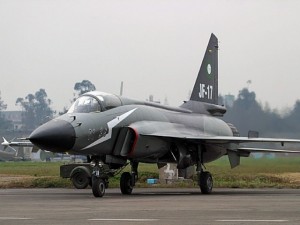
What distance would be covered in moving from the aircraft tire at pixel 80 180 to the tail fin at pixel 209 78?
14.4ft

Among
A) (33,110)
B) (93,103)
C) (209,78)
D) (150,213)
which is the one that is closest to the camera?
(150,213)

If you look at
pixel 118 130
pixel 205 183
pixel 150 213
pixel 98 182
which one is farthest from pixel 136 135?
pixel 150 213

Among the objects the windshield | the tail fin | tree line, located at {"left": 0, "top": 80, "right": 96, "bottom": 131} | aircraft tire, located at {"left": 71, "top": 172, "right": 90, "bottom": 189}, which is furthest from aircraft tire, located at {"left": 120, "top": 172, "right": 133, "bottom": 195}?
tree line, located at {"left": 0, "top": 80, "right": 96, "bottom": 131}

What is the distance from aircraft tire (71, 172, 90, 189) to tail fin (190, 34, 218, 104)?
4404mm

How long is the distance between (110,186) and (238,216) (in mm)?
16462

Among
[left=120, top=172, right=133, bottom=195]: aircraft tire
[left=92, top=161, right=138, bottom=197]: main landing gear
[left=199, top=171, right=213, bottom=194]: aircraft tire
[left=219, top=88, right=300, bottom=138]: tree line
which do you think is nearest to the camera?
[left=92, top=161, right=138, bottom=197]: main landing gear

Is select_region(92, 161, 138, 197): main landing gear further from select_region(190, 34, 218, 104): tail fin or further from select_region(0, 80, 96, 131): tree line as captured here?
select_region(0, 80, 96, 131): tree line

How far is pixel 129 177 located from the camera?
25094mm

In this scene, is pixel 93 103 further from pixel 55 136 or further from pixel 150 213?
pixel 150 213

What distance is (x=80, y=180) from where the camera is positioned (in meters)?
29.0

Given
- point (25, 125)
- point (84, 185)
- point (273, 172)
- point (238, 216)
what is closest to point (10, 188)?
point (84, 185)

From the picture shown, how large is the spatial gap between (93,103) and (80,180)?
648 centimetres

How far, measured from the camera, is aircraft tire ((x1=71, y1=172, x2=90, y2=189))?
2884 centimetres

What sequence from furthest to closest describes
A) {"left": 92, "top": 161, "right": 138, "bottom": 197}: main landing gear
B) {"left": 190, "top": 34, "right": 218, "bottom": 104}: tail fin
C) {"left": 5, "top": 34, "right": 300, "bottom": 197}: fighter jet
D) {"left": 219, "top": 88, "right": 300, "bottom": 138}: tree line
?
{"left": 219, "top": 88, "right": 300, "bottom": 138}: tree line
{"left": 190, "top": 34, "right": 218, "bottom": 104}: tail fin
{"left": 92, "top": 161, "right": 138, "bottom": 197}: main landing gear
{"left": 5, "top": 34, "right": 300, "bottom": 197}: fighter jet
